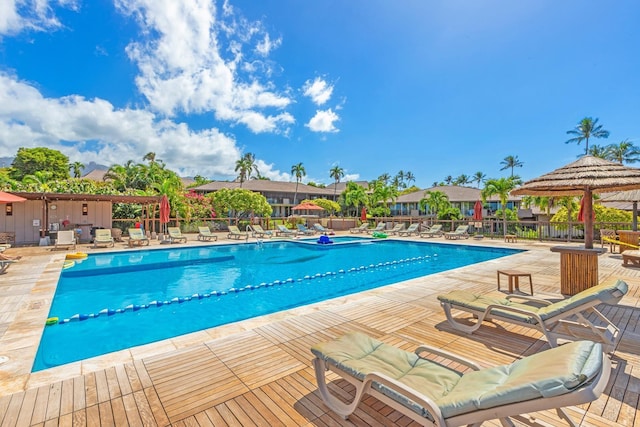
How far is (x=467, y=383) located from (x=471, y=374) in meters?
0.16

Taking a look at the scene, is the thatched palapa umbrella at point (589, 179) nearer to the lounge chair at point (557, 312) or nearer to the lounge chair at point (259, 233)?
the lounge chair at point (557, 312)

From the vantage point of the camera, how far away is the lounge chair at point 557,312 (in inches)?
124

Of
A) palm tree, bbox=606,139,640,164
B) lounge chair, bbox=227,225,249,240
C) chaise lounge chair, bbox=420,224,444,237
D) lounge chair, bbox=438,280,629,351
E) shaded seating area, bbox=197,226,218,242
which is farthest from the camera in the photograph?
palm tree, bbox=606,139,640,164

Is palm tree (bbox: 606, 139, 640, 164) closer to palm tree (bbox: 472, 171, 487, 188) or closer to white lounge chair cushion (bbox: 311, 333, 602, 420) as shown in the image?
white lounge chair cushion (bbox: 311, 333, 602, 420)

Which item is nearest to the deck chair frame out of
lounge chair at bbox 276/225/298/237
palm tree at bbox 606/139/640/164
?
lounge chair at bbox 276/225/298/237

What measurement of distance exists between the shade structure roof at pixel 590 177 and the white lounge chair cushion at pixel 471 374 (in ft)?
15.6

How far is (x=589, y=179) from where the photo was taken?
5.28 meters

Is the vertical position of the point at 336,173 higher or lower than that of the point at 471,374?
higher

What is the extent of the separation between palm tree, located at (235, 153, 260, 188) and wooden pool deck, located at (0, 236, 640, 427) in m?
46.3

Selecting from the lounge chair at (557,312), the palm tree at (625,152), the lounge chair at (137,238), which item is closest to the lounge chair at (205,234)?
the lounge chair at (137,238)

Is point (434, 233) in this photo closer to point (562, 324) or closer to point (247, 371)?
point (562, 324)

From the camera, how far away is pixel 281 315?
4.58 m

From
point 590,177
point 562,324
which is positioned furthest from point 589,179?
point 562,324

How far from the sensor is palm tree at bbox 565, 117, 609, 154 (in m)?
32.3
